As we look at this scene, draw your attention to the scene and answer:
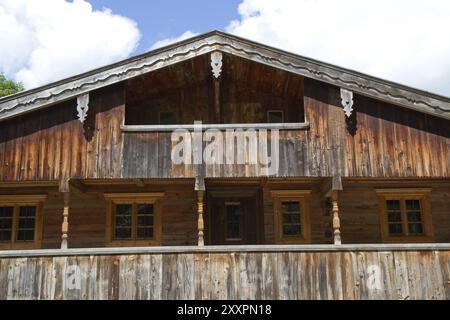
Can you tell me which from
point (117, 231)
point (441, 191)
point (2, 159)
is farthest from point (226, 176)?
point (441, 191)

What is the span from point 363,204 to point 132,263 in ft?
23.8

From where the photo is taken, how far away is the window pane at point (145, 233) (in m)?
16.5

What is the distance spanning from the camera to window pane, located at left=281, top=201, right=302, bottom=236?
54.7 ft

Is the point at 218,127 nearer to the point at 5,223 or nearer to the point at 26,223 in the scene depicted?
the point at 26,223

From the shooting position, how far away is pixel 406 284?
1355 centimetres

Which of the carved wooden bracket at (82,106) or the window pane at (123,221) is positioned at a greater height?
the carved wooden bracket at (82,106)

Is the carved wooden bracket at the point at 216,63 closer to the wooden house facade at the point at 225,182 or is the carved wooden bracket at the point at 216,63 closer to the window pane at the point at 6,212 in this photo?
the wooden house facade at the point at 225,182

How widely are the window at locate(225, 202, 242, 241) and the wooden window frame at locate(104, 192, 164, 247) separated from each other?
2006 millimetres

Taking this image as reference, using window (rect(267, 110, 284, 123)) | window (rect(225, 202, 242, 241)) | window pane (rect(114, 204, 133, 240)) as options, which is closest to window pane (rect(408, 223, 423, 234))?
window (rect(267, 110, 284, 123))

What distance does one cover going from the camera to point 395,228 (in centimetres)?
1666

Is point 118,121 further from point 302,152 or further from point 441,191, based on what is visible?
point 441,191

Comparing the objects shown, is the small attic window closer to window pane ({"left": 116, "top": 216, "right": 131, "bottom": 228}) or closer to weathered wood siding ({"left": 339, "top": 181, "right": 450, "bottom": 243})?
window pane ({"left": 116, "top": 216, "right": 131, "bottom": 228})

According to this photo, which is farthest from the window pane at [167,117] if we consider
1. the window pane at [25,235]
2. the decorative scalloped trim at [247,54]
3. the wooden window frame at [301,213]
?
the window pane at [25,235]

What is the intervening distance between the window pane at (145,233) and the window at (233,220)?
227 centimetres
